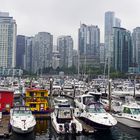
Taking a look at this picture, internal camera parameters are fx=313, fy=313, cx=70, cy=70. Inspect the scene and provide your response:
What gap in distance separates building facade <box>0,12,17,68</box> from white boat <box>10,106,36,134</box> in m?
160

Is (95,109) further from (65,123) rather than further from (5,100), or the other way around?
(5,100)

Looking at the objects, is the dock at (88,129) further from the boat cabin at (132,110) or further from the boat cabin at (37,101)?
the boat cabin at (37,101)

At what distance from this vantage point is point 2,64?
187750 mm

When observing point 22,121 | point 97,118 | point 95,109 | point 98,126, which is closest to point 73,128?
point 98,126

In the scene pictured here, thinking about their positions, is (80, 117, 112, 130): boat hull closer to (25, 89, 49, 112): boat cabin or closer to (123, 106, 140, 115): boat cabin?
(123, 106, 140, 115): boat cabin

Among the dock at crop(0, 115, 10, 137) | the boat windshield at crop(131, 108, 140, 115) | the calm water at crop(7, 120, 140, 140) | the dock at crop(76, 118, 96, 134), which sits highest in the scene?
the boat windshield at crop(131, 108, 140, 115)

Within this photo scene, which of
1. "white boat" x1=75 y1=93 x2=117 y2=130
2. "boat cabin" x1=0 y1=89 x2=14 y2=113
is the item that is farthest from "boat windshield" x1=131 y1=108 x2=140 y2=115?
"boat cabin" x1=0 y1=89 x2=14 y2=113

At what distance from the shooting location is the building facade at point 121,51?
179625mm

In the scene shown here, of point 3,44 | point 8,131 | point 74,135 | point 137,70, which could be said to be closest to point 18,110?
point 8,131

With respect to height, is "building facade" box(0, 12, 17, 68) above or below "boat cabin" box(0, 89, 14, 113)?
above

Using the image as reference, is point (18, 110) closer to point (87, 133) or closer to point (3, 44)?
point (87, 133)

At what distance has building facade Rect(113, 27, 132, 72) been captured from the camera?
180 meters

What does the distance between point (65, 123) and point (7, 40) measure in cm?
16817

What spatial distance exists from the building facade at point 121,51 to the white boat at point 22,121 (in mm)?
148378
